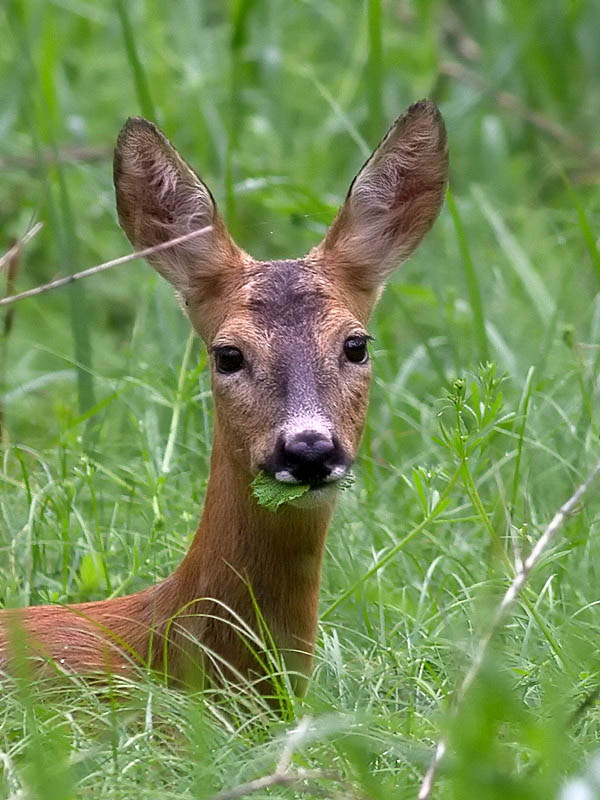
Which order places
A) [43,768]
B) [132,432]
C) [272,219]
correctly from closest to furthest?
[43,768], [132,432], [272,219]

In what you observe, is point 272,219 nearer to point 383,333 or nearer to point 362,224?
point 383,333

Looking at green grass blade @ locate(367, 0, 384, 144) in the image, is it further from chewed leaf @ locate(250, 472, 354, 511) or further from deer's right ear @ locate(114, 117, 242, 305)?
chewed leaf @ locate(250, 472, 354, 511)

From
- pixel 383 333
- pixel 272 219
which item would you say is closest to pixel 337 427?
pixel 383 333

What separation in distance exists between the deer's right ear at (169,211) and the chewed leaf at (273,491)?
2.37ft

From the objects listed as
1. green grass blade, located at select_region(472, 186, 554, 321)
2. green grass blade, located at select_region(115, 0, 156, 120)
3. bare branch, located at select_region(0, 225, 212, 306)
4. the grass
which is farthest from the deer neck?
green grass blade, located at select_region(472, 186, 554, 321)

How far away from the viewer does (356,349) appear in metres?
A: 4.03

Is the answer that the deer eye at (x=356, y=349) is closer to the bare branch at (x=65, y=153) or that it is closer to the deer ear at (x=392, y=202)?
the deer ear at (x=392, y=202)

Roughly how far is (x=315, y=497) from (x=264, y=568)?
38 cm

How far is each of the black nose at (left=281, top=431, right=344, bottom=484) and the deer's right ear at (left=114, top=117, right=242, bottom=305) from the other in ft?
2.61

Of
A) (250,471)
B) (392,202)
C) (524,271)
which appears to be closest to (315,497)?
(250,471)

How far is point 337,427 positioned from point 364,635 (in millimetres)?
692

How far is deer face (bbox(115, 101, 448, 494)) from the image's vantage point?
3.77 meters

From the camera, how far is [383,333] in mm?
6145

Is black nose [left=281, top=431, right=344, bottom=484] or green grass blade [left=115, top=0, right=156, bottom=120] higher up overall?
green grass blade [left=115, top=0, right=156, bottom=120]
